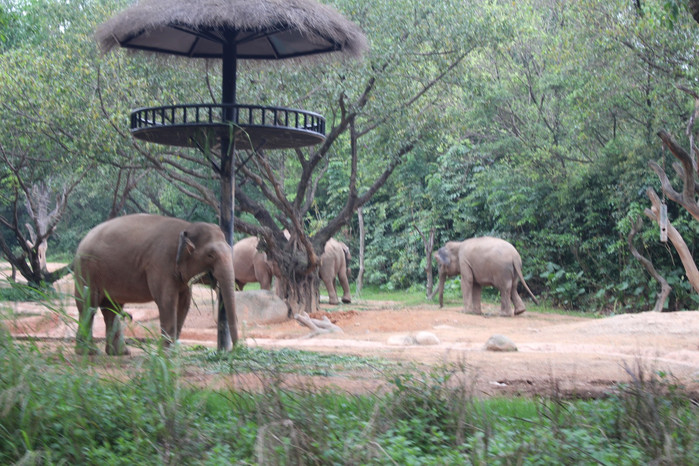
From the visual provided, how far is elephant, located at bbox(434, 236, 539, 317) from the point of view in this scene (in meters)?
17.2

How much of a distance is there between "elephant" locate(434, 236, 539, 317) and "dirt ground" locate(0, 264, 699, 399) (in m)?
0.41

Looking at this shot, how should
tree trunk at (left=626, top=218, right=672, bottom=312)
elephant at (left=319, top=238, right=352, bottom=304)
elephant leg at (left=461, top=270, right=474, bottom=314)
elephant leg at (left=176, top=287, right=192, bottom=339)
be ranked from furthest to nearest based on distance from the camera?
elephant at (left=319, top=238, right=352, bottom=304)
elephant leg at (left=461, top=270, right=474, bottom=314)
tree trunk at (left=626, top=218, right=672, bottom=312)
elephant leg at (left=176, top=287, right=192, bottom=339)

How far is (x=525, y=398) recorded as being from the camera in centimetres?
566

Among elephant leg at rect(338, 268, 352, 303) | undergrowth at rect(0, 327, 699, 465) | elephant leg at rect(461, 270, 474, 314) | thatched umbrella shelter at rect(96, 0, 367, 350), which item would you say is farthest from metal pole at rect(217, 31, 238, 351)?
elephant leg at rect(338, 268, 352, 303)

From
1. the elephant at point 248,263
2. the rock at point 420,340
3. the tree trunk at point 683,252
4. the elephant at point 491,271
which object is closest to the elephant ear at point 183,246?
the rock at point 420,340

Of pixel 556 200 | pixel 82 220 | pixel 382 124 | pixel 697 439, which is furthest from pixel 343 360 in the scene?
pixel 82 220

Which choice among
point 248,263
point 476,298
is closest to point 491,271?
point 476,298

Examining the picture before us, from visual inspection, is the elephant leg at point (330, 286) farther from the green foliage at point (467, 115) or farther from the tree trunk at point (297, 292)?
the tree trunk at point (297, 292)

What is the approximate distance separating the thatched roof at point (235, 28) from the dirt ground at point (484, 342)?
9.29ft

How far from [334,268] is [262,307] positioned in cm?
690

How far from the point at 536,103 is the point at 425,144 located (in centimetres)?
622

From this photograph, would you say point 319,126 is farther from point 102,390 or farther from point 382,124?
point 382,124

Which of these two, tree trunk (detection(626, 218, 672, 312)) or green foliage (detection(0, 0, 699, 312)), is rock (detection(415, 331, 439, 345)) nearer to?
green foliage (detection(0, 0, 699, 312))

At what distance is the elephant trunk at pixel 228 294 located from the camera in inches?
313
